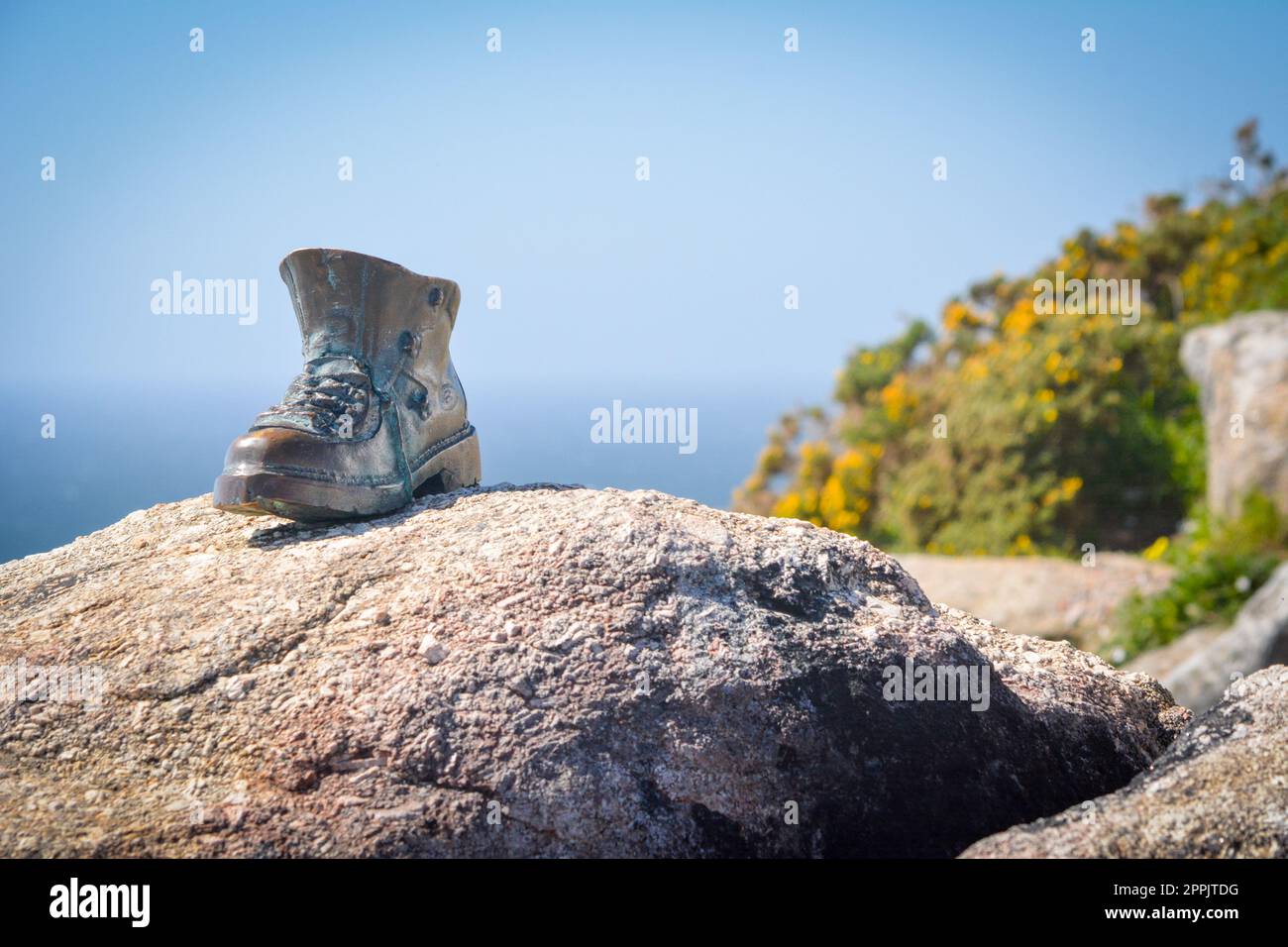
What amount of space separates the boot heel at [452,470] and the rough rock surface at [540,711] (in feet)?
1.65

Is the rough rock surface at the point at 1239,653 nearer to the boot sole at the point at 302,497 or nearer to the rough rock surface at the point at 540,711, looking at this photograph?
the rough rock surface at the point at 540,711

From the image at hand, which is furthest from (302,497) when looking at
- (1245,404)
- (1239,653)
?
(1245,404)

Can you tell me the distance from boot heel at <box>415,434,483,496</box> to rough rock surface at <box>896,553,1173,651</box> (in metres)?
4.24

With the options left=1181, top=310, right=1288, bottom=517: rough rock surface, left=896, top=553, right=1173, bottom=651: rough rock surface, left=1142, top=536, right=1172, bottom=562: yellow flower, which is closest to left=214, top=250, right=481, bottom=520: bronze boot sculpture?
left=896, top=553, right=1173, bottom=651: rough rock surface

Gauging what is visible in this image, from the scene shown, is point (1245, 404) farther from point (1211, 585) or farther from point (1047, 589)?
point (1047, 589)

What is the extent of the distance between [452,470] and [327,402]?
1.79 ft

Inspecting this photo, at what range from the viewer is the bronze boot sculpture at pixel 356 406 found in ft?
8.84

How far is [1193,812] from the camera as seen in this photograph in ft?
6.56

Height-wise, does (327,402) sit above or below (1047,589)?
above
